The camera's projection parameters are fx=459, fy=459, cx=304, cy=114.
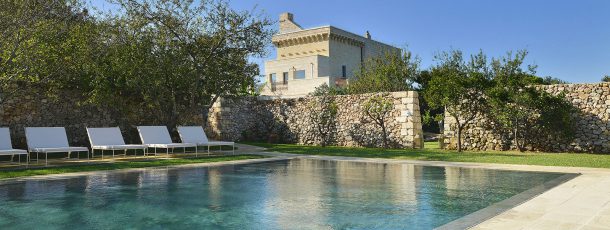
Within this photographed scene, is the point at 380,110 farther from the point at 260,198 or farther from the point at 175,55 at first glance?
the point at 260,198

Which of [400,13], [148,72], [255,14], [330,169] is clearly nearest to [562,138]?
[400,13]

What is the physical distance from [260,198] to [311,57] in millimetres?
35971

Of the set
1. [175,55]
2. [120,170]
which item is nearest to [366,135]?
[175,55]

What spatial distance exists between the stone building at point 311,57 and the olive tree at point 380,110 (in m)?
16.9

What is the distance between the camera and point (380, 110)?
64.9 ft

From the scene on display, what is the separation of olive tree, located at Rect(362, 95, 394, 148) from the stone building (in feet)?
55.5

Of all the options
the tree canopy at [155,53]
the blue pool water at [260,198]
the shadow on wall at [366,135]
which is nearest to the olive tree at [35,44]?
the tree canopy at [155,53]

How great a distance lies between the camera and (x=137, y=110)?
1820 centimetres

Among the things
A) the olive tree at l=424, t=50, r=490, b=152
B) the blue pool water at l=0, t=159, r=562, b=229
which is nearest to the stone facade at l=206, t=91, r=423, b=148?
the olive tree at l=424, t=50, r=490, b=152

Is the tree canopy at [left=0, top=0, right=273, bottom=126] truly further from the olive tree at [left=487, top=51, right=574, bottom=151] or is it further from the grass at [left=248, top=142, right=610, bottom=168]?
the olive tree at [left=487, top=51, right=574, bottom=151]

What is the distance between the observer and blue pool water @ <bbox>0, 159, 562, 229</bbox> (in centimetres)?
541

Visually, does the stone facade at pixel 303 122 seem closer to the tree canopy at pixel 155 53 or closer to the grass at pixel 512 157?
the tree canopy at pixel 155 53

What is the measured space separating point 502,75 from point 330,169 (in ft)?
32.0

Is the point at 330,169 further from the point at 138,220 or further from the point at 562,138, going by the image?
the point at 562,138
